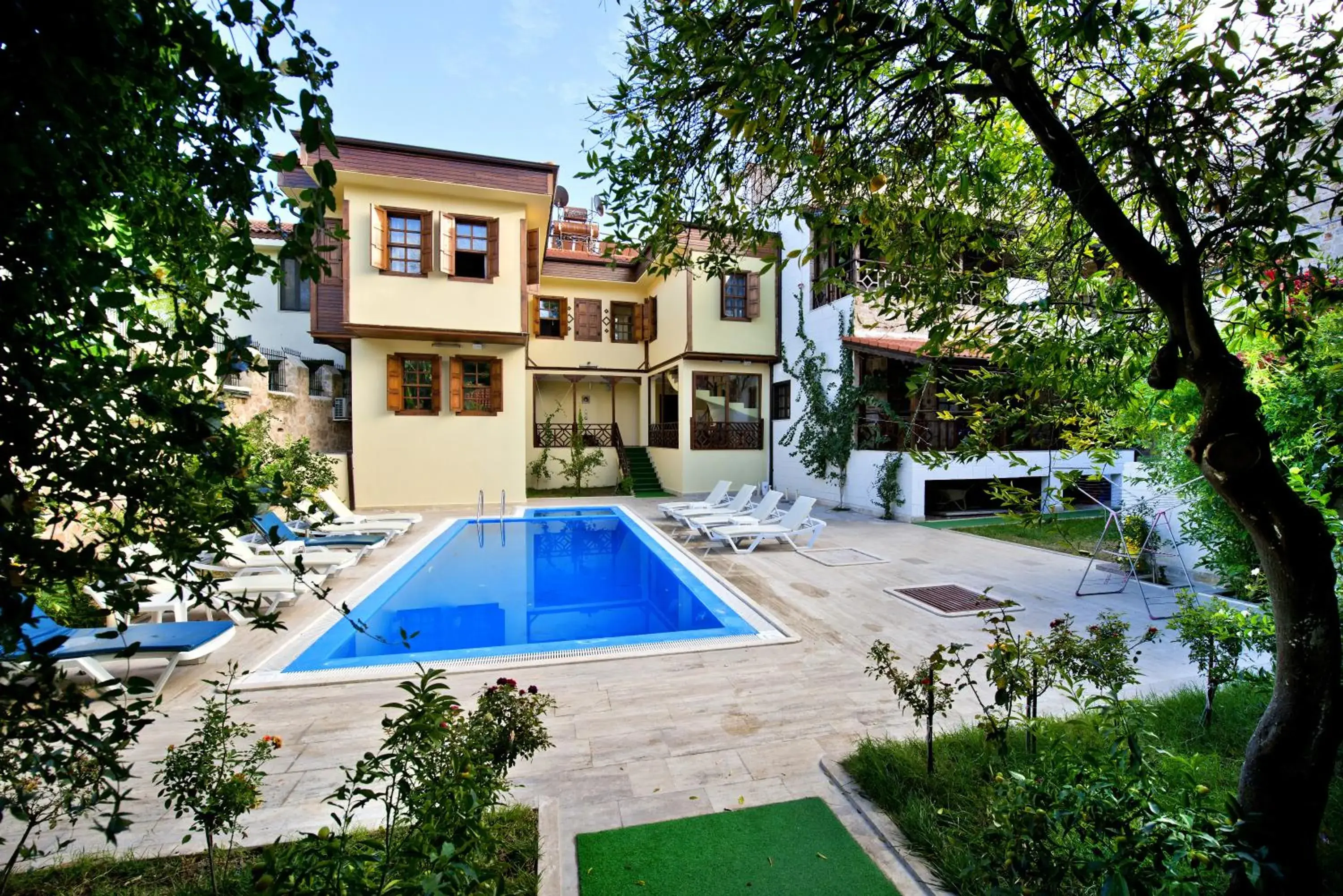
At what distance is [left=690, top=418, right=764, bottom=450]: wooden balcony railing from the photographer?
16.6 metres

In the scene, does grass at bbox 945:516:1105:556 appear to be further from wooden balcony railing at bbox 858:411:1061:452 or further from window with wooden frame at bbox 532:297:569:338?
window with wooden frame at bbox 532:297:569:338

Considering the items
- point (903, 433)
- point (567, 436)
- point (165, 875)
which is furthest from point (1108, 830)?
point (567, 436)

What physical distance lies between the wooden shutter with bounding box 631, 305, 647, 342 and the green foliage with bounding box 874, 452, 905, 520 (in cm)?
929

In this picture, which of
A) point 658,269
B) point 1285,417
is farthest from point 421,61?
point 1285,417

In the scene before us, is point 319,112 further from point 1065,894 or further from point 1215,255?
point 1065,894

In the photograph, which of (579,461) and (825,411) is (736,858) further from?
(579,461)

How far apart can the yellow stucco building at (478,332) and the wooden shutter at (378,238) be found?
28 mm

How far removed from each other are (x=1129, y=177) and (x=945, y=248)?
0.68 meters

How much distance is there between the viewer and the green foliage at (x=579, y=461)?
17656mm

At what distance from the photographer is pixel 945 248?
98.3 inches

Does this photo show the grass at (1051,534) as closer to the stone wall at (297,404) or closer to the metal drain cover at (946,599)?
the metal drain cover at (946,599)

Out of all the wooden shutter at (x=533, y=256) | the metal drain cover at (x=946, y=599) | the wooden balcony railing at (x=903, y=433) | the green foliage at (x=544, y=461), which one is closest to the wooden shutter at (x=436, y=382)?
the wooden shutter at (x=533, y=256)

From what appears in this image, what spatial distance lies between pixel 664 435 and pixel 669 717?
14.5 meters

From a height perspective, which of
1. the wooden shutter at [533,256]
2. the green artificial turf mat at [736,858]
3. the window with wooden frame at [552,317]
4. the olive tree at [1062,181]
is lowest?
the green artificial turf mat at [736,858]
